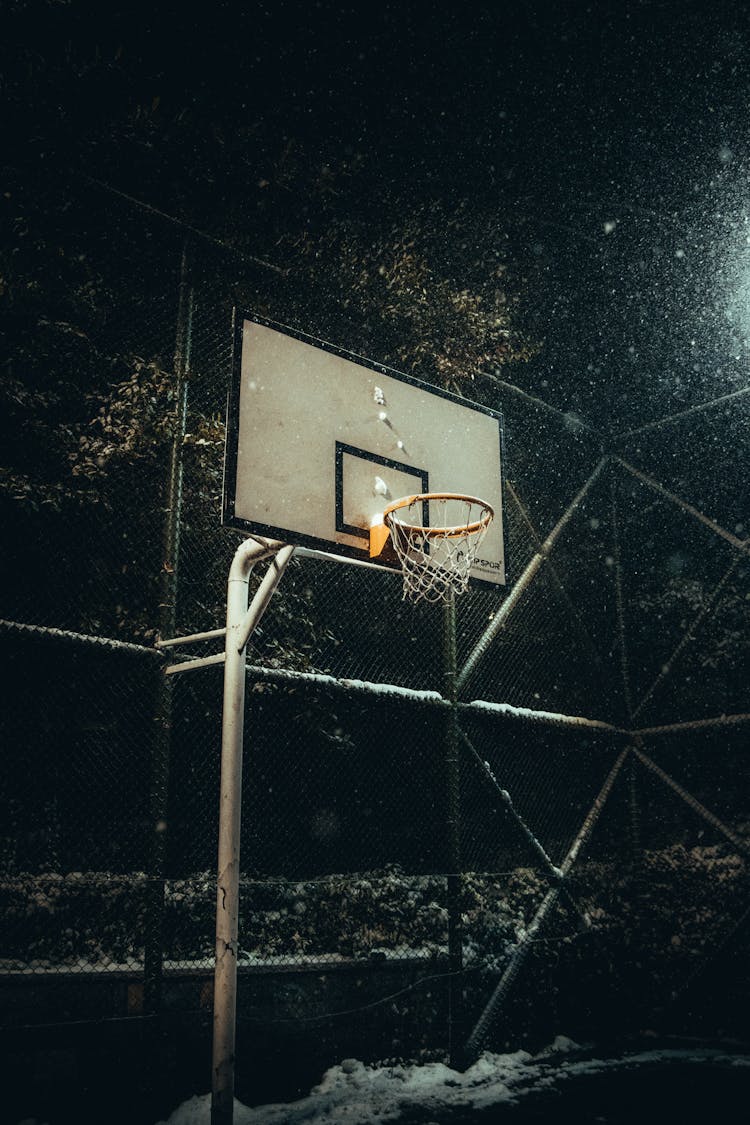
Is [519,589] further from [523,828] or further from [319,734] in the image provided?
[319,734]

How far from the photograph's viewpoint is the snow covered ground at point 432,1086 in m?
4.04

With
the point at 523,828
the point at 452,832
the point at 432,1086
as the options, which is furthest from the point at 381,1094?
the point at 523,828

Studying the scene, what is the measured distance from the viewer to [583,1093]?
4.60 metres

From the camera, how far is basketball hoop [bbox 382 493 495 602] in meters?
4.35

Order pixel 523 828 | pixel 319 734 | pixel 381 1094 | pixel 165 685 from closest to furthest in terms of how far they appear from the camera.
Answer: pixel 165 685
pixel 381 1094
pixel 523 828
pixel 319 734

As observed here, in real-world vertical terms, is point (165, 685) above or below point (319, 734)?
above

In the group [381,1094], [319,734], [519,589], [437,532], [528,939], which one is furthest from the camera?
[519,589]

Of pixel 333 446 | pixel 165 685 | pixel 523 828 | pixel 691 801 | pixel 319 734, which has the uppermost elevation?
pixel 333 446

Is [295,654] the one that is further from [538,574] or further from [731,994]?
[731,994]

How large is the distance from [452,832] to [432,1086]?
1427mm

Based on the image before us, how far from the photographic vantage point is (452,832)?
17.1ft

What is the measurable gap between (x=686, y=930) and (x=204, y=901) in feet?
12.6

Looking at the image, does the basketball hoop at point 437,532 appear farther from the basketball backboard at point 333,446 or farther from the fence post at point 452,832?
the fence post at point 452,832

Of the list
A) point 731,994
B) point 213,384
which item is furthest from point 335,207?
point 731,994
